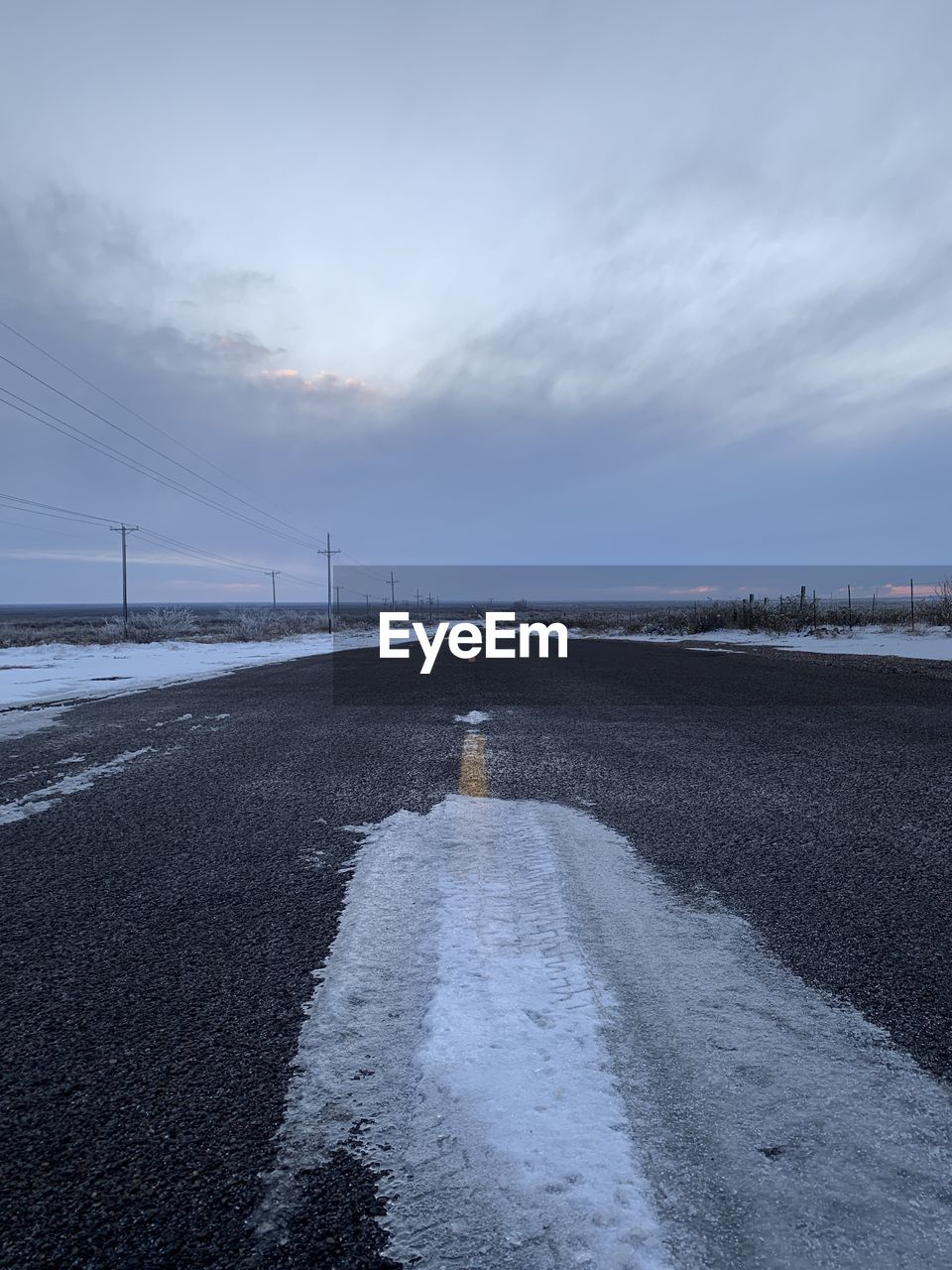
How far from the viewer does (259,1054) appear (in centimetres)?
160

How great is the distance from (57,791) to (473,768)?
2560mm

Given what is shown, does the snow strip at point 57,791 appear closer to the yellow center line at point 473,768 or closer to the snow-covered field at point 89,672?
the yellow center line at point 473,768

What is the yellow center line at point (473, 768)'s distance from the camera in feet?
13.8

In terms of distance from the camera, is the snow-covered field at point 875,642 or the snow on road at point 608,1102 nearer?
the snow on road at point 608,1102

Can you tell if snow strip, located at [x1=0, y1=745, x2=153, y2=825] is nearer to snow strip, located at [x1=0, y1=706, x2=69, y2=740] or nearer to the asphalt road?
the asphalt road

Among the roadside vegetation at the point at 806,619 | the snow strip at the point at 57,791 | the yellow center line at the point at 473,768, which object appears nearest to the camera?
the snow strip at the point at 57,791

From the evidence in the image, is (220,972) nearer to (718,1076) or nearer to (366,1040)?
(366,1040)

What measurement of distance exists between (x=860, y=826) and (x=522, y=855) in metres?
1.69

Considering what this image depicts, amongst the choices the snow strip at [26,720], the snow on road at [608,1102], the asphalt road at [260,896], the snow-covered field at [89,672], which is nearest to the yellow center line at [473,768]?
the asphalt road at [260,896]

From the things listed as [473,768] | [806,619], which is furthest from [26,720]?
[806,619]

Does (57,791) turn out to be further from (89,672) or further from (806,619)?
(806,619)

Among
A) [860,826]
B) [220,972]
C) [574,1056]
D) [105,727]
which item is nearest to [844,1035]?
[574,1056]

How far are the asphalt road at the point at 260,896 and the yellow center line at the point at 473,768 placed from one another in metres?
0.09

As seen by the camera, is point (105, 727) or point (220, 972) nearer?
point (220, 972)
